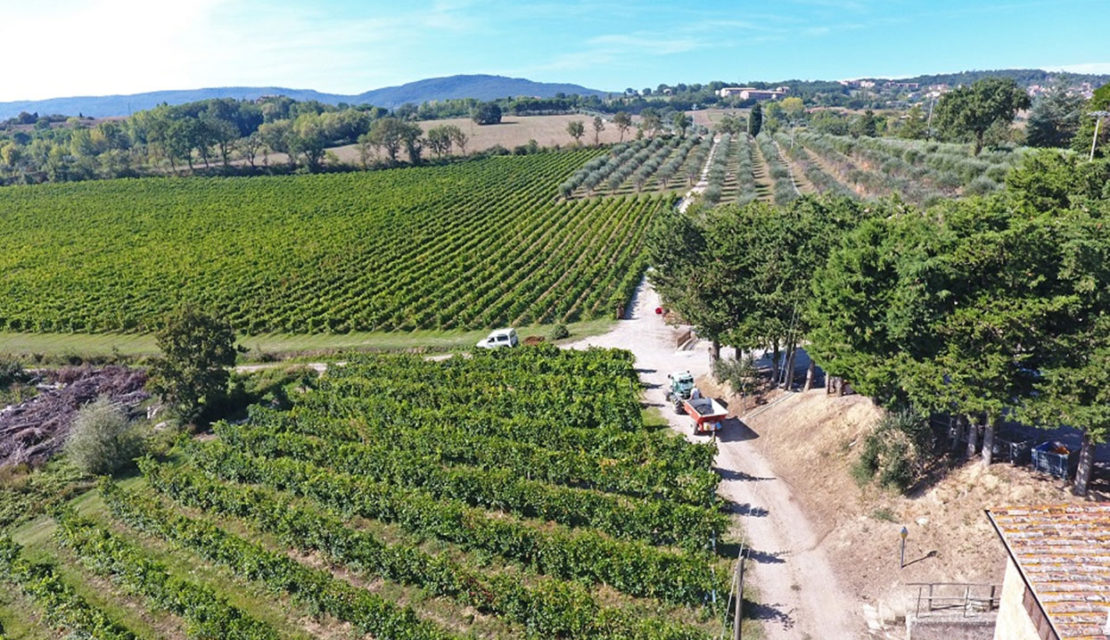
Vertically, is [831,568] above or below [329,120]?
below

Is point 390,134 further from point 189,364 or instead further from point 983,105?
point 189,364

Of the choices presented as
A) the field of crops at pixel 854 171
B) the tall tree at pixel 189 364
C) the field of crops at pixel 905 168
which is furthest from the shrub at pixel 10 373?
the field of crops at pixel 905 168

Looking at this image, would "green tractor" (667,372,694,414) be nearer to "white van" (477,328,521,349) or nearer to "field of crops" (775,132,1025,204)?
"white van" (477,328,521,349)

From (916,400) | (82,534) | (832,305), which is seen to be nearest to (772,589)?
(916,400)

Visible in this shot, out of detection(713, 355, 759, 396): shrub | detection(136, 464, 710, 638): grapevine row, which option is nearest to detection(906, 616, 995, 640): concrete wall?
detection(136, 464, 710, 638): grapevine row

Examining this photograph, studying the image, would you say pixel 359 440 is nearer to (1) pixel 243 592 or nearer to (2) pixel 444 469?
(2) pixel 444 469
